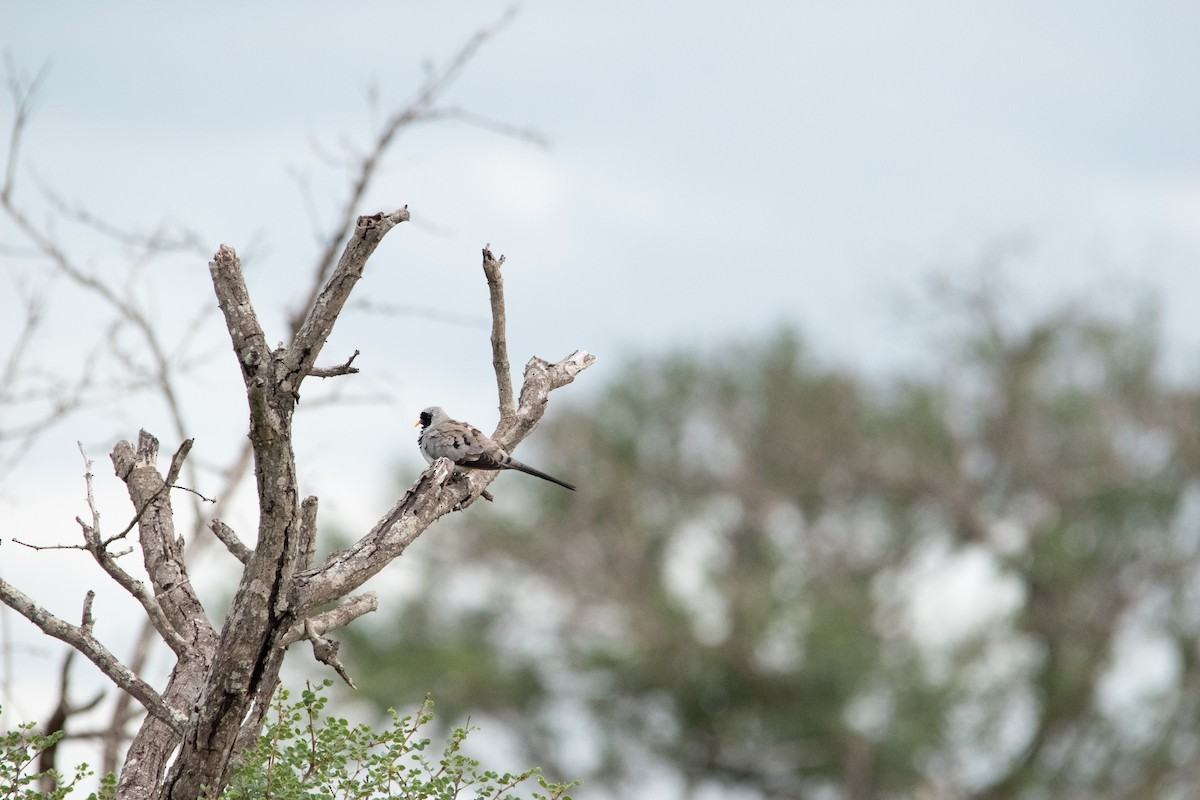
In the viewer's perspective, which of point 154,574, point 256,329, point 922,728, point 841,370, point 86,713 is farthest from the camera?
point 841,370

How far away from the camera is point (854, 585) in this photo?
33656 mm

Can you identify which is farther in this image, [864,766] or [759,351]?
[759,351]

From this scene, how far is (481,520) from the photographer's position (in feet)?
111

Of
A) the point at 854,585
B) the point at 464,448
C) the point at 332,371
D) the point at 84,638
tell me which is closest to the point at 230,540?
the point at 84,638

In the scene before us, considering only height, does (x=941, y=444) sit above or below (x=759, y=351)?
below

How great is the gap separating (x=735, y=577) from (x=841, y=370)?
598 cm

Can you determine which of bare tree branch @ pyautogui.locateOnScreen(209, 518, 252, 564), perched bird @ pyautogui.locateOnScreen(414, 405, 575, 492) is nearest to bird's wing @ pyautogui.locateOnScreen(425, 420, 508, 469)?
perched bird @ pyautogui.locateOnScreen(414, 405, 575, 492)

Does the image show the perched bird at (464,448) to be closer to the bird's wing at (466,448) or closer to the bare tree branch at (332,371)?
the bird's wing at (466,448)

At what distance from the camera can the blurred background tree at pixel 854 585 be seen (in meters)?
30.7

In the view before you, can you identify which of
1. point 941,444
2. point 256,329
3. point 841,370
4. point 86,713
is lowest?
point 256,329

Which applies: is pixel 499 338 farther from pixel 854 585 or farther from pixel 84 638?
pixel 854 585

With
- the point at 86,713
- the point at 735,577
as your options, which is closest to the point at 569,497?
the point at 735,577

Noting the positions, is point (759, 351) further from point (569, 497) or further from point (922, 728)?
point (922, 728)

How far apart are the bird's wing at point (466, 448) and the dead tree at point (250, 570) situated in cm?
19
